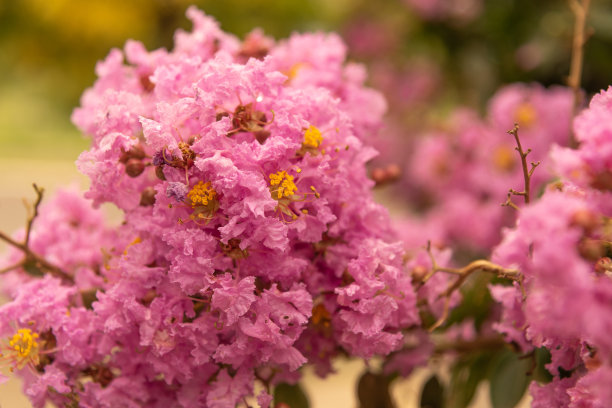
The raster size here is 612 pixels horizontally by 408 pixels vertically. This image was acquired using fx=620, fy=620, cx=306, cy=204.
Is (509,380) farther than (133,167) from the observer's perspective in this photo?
Yes

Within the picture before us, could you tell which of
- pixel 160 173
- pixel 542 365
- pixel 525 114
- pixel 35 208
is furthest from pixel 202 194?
pixel 525 114

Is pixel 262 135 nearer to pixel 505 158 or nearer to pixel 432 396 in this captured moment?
pixel 432 396

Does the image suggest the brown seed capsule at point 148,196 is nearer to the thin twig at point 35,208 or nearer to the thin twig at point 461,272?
the thin twig at point 35,208

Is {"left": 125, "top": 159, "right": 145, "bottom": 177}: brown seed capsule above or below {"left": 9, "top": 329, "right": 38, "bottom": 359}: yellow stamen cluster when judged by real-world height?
above

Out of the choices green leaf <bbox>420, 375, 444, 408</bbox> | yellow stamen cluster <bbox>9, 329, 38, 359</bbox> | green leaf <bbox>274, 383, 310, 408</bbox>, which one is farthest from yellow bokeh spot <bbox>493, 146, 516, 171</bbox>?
yellow stamen cluster <bbox>9, 329, 38, 359</bbox>

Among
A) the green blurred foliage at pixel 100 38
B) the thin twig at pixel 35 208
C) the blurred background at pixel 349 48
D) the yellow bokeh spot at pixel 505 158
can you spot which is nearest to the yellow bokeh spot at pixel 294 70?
the thin twig at pixel 35 208

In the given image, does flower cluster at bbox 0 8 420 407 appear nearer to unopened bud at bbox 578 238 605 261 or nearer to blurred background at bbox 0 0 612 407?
unopened bud at bbox 578 238 605 261
